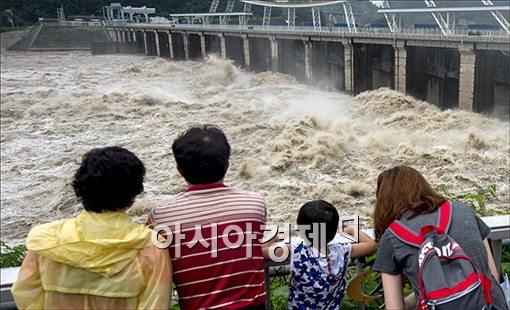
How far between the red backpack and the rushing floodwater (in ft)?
23.4

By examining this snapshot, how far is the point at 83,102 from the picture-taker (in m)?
19.7

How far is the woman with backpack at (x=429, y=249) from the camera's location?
127cm

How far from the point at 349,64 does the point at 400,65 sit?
130 inches

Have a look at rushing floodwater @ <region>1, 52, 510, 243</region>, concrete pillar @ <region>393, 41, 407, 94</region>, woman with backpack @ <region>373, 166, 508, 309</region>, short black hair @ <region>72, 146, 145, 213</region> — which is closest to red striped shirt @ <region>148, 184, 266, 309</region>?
short black hair @ <region>72, 146, 145, 213</region>

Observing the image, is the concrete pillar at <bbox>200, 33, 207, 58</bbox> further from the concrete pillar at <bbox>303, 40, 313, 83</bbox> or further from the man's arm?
the man's arm

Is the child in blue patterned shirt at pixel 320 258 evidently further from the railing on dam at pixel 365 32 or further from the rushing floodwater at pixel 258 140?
the railing on dam at pixel 365 32

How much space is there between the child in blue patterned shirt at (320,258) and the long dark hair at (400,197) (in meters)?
0.12

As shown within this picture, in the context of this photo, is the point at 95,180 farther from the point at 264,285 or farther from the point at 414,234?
the point at 414,234

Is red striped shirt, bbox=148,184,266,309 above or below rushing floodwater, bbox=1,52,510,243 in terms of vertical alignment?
above

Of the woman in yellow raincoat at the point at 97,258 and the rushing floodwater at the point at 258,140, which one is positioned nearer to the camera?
the woman in yellow raincoat at the point at 97,258

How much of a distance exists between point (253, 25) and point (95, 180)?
95.0 feet

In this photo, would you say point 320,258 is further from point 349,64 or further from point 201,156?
point 349,64

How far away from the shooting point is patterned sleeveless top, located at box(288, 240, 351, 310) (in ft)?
4.97

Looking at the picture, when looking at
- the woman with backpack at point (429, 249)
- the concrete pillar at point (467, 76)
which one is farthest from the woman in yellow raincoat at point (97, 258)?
the concrete pillar at point (467, 76)
